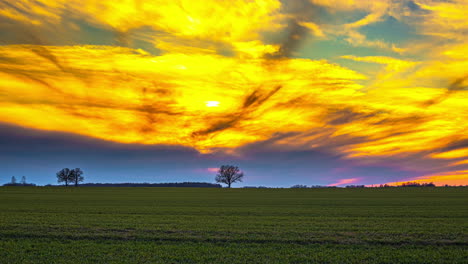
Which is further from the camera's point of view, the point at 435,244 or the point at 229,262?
the point at 435,244

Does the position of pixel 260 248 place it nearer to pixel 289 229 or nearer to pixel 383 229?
pixel 289 229

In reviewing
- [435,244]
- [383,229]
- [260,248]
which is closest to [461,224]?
[383,229]

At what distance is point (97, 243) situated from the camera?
23094mm

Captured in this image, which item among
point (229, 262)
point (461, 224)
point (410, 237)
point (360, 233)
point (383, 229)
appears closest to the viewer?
point (229, 262)

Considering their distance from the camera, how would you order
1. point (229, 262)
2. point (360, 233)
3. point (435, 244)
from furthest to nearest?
point (360, 233), point (435, 244), point (229, 262)

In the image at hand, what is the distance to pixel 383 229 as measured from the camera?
1112 inches

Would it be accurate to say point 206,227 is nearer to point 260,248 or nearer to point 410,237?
point 260,248

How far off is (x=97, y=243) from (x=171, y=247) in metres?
5.39

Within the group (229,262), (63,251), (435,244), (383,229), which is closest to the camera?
(229,262)

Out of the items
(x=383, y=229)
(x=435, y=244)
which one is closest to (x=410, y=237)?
(x=435, y=244)

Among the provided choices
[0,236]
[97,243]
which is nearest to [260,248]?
[97,243]

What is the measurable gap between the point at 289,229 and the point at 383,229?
780 centimetres

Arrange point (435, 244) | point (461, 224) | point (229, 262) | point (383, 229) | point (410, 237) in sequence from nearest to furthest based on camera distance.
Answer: point (229, 262) → point (435, 244) → point (410, 237) → point (383, 229) → point (461, 224)

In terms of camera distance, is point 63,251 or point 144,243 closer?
point 63,251
